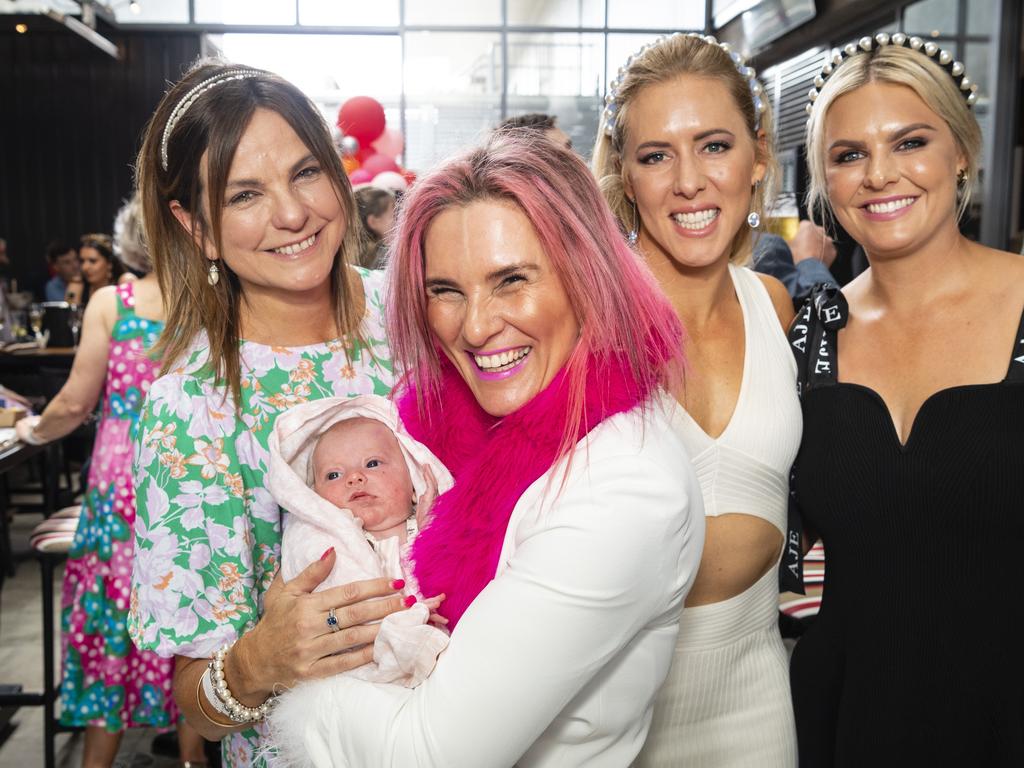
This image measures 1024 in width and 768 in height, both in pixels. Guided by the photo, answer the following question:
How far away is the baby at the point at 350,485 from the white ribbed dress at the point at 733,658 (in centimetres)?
53

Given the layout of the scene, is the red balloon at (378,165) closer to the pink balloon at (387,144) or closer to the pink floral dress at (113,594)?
the pink balloon at (387,144)

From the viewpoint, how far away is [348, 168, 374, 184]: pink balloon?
633 centimetres

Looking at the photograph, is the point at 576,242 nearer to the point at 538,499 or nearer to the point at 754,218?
the point at 538,499

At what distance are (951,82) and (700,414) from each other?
2.66 ft

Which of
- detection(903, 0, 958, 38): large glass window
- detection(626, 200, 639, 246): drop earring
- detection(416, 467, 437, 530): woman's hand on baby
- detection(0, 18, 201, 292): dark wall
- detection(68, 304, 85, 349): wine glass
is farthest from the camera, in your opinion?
detection(0, 18, 201, 292): dark wall

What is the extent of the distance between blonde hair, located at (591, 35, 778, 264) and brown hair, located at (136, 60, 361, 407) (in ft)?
1.96

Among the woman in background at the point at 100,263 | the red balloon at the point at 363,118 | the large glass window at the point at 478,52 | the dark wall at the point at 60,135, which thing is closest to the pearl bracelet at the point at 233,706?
the woman in background at the point at 100,263

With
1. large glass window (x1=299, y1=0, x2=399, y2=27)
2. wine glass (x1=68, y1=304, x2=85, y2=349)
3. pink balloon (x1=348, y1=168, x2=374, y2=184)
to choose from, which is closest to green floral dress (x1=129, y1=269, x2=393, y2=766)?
pink balloon (x1=348, y1=168, x2=374, y2=184)

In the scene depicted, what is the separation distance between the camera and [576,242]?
1192 mm

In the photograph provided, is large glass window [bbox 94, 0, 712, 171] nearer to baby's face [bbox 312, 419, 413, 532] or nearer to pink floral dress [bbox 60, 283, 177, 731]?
→ pink floral dress [bbox 60, 283, 177, 731]

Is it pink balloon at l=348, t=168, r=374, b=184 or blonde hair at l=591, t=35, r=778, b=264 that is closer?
blonde hair at l=591, t=35, r=778, b=264

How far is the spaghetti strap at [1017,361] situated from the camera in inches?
66.2

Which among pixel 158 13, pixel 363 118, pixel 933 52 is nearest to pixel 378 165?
pixel 363 118

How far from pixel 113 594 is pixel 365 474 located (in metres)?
2.13
